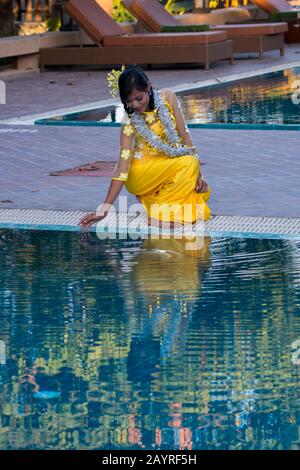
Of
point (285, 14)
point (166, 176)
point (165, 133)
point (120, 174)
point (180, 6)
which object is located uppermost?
point (165, 133)

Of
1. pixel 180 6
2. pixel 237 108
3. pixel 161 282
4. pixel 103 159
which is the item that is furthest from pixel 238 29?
pixel 161 282

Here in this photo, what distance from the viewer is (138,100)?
835cm

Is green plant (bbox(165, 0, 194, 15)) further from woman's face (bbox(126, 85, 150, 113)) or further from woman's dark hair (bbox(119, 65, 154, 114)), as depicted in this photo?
woman's dark hair (bbox(119, 65, 154, 114))

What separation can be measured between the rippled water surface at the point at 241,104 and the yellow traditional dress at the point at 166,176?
4902mm

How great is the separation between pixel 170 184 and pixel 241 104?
7.01m

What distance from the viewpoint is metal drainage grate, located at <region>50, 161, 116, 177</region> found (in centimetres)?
1072

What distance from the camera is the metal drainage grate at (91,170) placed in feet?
35.2

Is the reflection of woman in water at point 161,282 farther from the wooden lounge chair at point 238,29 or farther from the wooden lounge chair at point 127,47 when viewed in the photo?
the wooden lounge chair at point 238,29

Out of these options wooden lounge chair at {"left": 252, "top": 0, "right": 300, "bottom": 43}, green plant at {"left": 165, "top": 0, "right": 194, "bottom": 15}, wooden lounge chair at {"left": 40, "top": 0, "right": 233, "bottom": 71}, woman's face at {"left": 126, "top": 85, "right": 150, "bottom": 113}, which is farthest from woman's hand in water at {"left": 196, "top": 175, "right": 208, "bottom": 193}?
green plant at {"left": 165, "top": 0, "right": 194, "bottom": 15}

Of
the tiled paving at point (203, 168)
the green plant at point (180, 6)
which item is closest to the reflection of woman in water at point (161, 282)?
the tiled paving at point (203, 168)

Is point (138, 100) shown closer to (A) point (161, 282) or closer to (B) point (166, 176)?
(B) point (166, 176)

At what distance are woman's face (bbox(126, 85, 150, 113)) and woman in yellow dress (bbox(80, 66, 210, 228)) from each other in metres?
0.09

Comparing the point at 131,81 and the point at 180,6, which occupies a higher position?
the point at 131,81
